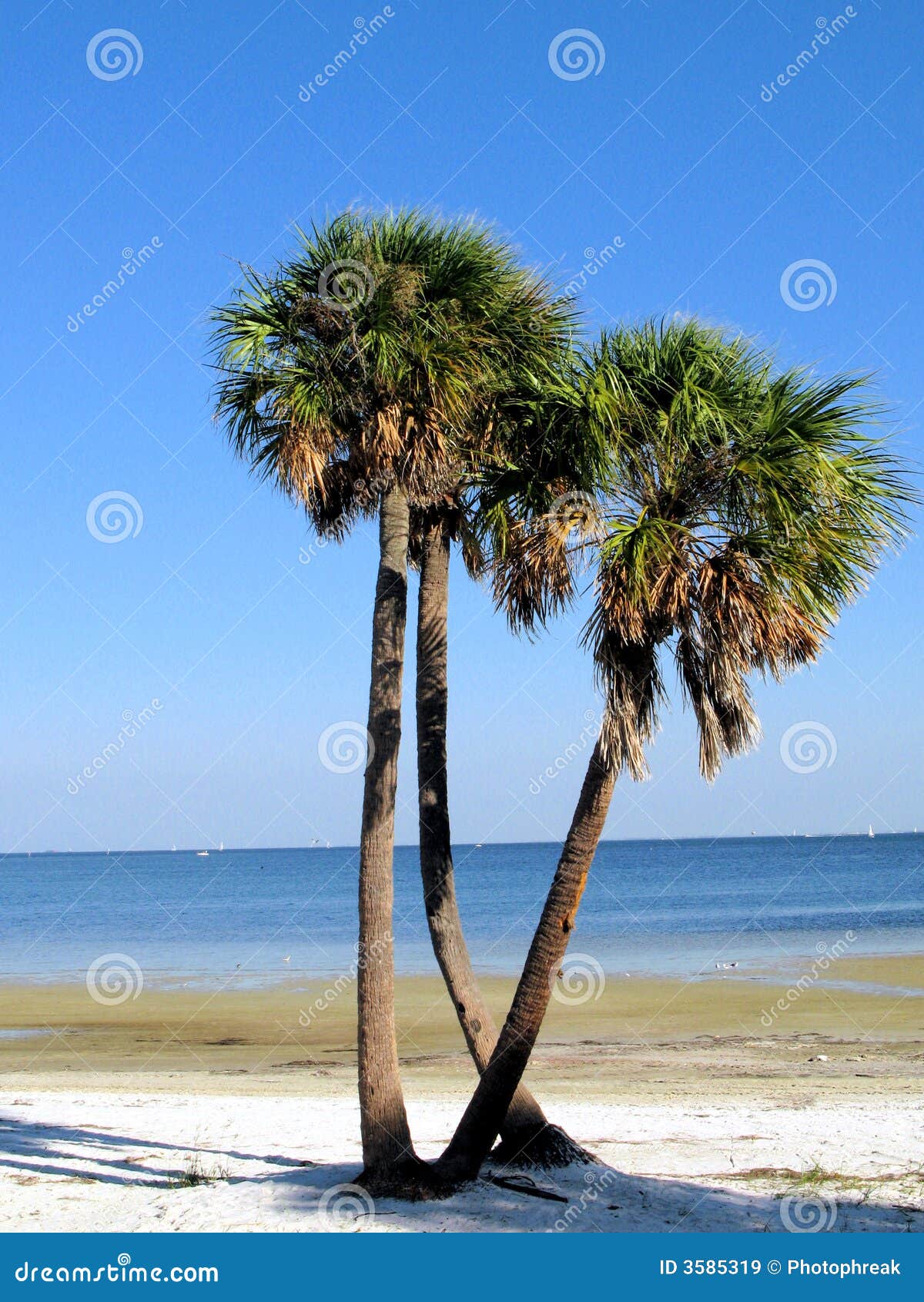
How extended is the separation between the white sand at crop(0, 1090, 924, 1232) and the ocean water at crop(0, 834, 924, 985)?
17.3 m

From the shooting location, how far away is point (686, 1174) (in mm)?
9266

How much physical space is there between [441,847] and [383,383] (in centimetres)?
369

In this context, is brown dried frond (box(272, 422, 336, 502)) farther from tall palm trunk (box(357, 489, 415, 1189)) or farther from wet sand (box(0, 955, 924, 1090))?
wet sand (box(0, 955, 924, 1090))

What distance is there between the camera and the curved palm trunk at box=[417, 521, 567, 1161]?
9.29 m

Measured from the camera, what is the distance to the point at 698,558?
8.52 meters

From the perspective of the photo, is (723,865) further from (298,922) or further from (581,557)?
(581,557)

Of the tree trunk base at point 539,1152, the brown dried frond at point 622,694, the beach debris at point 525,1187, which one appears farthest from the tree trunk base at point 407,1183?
the brown dried frond at point 622,694

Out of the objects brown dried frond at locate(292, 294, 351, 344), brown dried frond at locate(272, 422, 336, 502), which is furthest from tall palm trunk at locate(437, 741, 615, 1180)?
brown dried frond at locate(292, 294, 351, 344)

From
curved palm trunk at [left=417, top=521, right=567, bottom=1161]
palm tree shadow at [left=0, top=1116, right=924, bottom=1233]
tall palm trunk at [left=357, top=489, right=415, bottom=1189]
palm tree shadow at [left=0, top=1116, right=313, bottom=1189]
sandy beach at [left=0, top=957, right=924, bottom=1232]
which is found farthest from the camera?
palm tree shadow at [left=0, top=1116, right=313, bottom=1189]

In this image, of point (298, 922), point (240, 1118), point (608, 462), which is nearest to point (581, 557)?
point (608, 462)

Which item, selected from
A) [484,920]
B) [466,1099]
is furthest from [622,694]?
[484,920]

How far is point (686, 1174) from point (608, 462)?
5.61m

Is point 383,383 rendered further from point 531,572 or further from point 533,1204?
point 533,1204

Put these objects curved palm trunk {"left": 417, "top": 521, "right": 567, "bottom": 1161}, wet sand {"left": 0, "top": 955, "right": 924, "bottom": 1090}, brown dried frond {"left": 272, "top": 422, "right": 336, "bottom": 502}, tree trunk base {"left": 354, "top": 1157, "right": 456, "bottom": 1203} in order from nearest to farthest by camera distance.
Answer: tree trunk base {"left": 354, "top": 1157, "right": 456, "bottom": 1203} → brown dried frond {"left": 272, "top": 422, "right": 336, "bottom": 502} → curved palm trunk {"left": 417, "top": 521, "right": 567, "bottom": 1161} → wet sand {"left": 0, "top": 955, "right": 924, "bottom": 1090}
